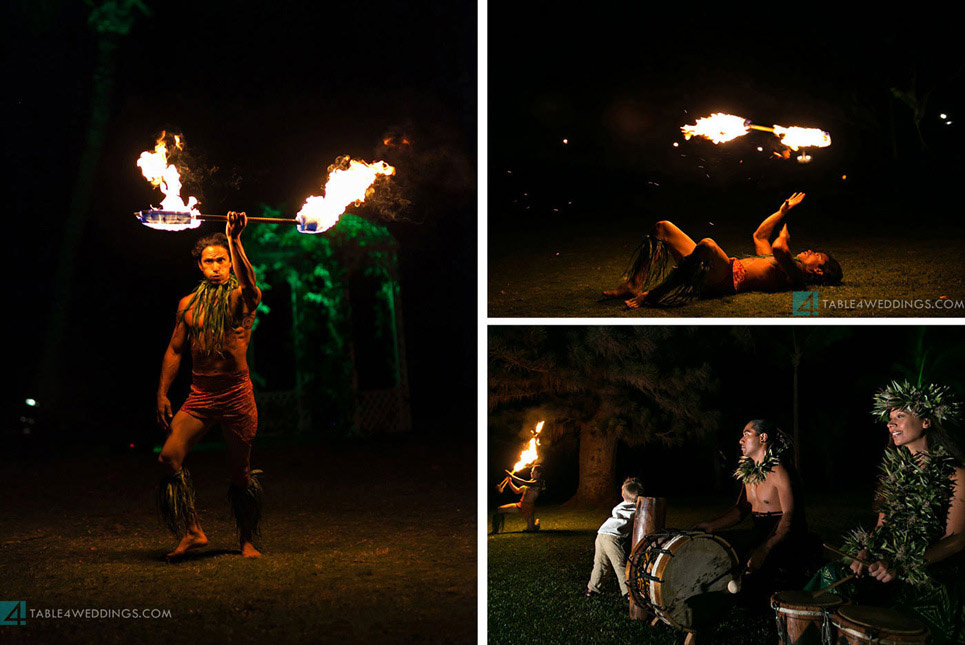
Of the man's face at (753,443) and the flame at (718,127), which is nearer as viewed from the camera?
the man's face at (753,443)

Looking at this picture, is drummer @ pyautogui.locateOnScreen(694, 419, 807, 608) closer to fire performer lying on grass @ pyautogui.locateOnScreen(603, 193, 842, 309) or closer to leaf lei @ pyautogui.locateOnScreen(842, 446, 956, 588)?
leaf lei @ pyautogui.locateOnScreen(842, 446, 956, 588)

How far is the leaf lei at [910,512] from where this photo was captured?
4.27m

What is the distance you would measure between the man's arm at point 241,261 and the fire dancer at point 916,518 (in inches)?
142

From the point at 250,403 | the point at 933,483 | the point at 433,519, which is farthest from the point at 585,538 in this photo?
the point at 933,483

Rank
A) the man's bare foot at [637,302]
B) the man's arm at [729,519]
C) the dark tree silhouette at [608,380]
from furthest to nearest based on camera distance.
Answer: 1. the dark tree silhouette at [608,380]
2. the man's bare foot at [637,302]
3. the man's arm at [729,519]

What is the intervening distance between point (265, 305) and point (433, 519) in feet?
18.6

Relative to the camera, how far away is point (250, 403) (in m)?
6.05

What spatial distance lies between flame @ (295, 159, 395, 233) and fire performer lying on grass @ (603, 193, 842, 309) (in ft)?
6.71

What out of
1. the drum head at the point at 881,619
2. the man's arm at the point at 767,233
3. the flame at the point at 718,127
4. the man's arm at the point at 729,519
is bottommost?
the drum head at the point at 881,619

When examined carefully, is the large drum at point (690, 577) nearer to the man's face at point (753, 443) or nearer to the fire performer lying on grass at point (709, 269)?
the man's face at point (753, 443)

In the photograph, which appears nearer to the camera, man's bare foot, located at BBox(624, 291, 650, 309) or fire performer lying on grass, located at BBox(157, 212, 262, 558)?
fire performer lying on grass, located at BBox(157, 212, 262, 558)

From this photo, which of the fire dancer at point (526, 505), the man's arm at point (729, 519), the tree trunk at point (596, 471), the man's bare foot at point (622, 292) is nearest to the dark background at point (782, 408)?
the tree trunk at point (596, 471)

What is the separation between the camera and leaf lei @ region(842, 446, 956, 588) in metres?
4.27

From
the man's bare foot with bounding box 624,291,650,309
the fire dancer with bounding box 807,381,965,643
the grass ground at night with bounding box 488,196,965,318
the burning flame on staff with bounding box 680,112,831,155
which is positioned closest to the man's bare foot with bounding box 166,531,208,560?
the grass ground at night with bounding box 488,196,965,318
